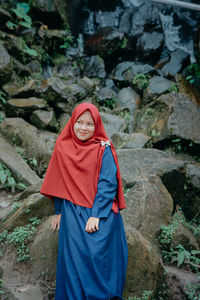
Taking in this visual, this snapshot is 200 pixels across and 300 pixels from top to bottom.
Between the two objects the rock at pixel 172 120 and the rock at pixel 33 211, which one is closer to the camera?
the rock at pixel 33 211

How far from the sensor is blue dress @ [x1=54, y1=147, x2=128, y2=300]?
2.03 meters

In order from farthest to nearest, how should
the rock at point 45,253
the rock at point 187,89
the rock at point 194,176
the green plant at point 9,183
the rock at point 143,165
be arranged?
the rock at point 187,89, the green plant at point 9,183, the rock at point 194,176, the rock at point 143,165, the rock at point 45,253

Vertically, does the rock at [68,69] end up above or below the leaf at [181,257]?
above

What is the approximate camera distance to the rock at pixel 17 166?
485cm

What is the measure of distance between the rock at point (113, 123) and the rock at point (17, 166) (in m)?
2.71

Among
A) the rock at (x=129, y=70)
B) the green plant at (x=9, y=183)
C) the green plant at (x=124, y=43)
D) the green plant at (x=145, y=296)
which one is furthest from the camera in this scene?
the green plant at (x=124, y=43)

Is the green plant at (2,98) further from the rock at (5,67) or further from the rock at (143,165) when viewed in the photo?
the rock at (143,165)

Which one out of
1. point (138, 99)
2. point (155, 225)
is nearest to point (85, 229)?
point (155, 225)

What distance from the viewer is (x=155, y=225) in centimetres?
348

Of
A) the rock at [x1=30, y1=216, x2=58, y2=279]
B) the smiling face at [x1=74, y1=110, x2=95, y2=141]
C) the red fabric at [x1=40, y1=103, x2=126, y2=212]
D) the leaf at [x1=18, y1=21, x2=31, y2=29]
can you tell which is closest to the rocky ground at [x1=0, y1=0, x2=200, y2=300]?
the rock at [x1=30, y1=216, x2=58, y2=279]

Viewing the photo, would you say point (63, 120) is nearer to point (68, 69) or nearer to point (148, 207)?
point (68, 69)

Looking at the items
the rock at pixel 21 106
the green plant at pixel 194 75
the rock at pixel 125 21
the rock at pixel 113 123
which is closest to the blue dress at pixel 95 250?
the rock at pixel 21 106

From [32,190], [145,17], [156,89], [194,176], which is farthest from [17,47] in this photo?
[145,17]

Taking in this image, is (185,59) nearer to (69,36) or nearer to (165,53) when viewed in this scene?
(165,53)
